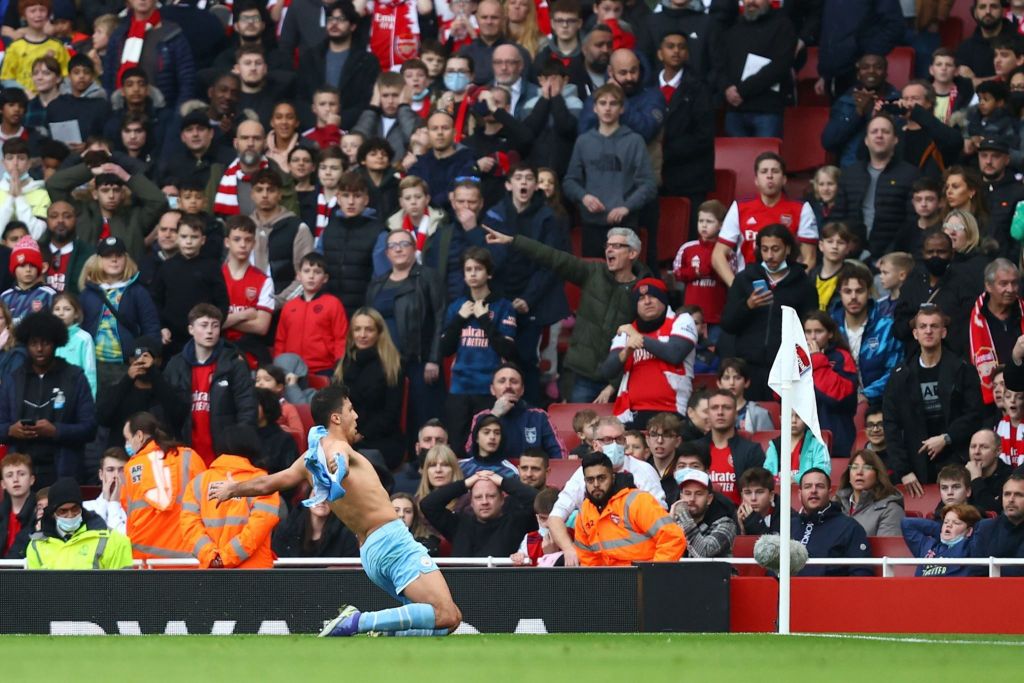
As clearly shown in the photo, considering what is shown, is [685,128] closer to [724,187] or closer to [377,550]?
[724,187]

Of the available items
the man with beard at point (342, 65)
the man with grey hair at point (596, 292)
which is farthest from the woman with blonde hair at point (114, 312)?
the man with beard at point (342, 65)

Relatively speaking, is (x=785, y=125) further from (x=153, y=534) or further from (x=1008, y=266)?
(x=153, y=534)

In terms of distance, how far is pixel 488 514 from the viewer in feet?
44.8

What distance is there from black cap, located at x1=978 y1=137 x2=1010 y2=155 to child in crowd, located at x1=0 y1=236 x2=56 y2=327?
774 cm

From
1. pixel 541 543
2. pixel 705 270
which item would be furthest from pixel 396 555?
pixel 705 270

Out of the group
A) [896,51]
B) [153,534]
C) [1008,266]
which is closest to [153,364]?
[153,534]

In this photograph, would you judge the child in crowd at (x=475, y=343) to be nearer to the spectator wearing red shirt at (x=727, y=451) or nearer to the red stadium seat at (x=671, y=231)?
the spectator wearing red shirt at (x=727, y=451)

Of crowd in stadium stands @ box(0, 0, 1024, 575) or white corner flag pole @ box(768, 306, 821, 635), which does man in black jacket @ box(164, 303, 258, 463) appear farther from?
white corner flag pole @ box(768, 306, 821, 635)

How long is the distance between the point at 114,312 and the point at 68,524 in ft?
9.94

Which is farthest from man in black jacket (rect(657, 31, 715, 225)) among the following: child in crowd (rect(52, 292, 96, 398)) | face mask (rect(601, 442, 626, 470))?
child in crowd (rect(52, 292, 96, 398))

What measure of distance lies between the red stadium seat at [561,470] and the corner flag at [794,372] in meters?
2.85

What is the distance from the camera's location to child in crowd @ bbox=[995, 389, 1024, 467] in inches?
547

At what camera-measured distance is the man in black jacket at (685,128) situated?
17.5 m

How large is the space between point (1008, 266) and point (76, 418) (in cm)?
730
